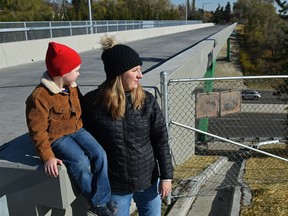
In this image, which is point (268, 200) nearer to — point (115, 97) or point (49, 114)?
point (115, 97)

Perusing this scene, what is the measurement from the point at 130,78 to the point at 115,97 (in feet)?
0.63

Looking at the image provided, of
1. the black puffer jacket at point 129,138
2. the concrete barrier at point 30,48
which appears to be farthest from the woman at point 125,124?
the concrete barrier at point 30,48

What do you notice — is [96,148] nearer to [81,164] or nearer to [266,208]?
[81,164]

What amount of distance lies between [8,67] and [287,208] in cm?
895

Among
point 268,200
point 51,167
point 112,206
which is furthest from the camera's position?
point 268,200

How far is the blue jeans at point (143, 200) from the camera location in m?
2.76

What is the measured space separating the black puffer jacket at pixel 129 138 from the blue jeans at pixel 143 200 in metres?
0.09

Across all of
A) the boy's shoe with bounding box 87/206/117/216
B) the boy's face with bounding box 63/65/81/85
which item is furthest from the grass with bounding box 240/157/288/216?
the boy's face with bounding box 63/65/81/85

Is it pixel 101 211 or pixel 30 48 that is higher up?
pixel 30 48

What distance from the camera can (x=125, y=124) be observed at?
Result: 2.61m

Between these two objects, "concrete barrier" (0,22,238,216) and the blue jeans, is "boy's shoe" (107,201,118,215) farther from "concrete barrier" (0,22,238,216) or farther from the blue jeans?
"concrete barrier" (0,22,238,216)

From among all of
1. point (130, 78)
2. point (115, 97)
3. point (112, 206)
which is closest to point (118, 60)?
point (130, 78)

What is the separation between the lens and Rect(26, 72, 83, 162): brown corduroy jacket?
232cm

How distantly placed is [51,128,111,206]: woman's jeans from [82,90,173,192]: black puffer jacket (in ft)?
0.43
